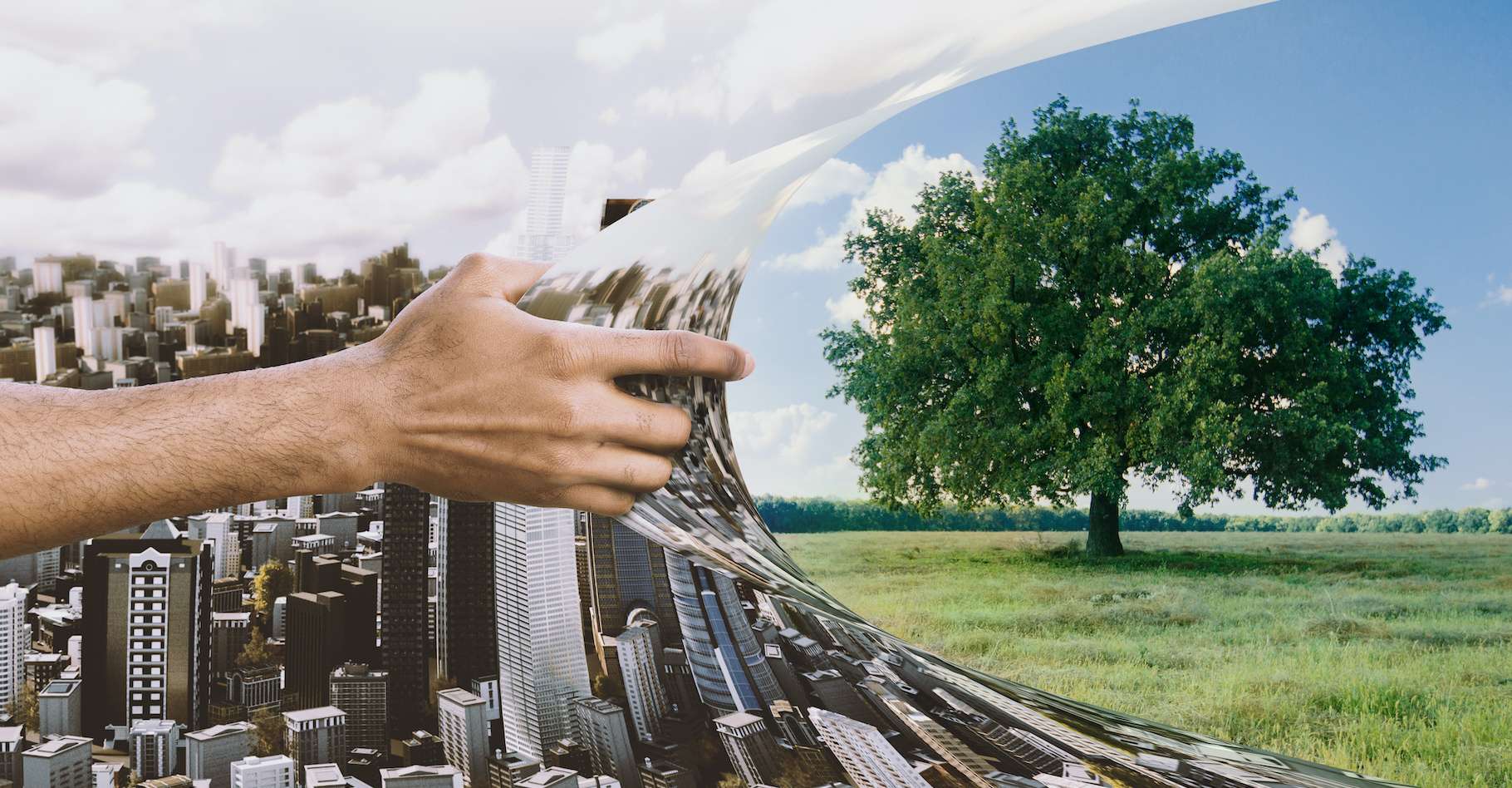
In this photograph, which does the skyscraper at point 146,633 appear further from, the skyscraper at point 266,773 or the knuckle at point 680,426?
the knuckle at point 680,426

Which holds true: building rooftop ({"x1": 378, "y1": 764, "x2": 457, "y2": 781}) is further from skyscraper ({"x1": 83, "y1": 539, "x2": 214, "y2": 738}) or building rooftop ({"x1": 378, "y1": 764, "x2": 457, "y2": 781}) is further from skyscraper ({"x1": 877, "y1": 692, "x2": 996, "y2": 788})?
skyscraper ({"x1": 877, "y1": 692, "x2": 996, "y2": 788})

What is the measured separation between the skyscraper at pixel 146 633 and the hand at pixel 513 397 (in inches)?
31.3

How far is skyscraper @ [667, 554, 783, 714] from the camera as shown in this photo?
1026mm

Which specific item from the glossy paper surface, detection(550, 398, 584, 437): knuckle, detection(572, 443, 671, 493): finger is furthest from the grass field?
detection(550, 398, 584, 437): knuckle

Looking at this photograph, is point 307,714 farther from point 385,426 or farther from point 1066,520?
point 1066,520

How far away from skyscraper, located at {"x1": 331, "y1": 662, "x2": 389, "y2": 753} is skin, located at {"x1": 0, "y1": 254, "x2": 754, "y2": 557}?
561 millimetres

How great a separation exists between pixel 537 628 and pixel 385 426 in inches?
17.9

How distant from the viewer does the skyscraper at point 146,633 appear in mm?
1327

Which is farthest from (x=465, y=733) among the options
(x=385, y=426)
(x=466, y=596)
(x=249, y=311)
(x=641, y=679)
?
(x=249, y=311)

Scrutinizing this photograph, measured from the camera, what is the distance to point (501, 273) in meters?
0.81

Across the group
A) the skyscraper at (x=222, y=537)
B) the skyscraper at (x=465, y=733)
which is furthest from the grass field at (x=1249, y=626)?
the skyscraper at (x=222, y=537)

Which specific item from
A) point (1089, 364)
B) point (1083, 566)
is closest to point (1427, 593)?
point (1083, 566)

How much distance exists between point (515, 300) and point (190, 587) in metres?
0.82

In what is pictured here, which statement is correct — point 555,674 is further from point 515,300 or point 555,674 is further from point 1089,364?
point 1089,364
